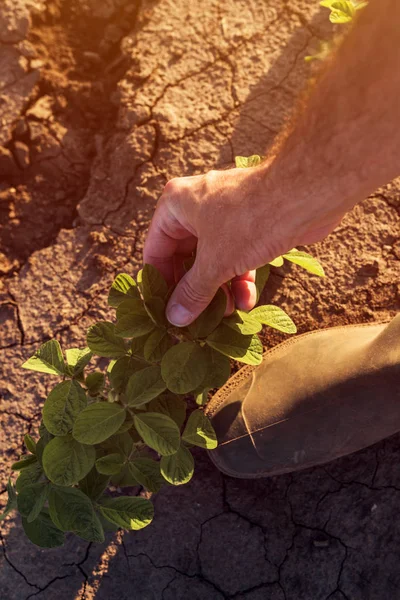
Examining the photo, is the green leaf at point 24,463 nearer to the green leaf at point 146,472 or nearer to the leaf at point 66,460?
the leaf at point 66,460

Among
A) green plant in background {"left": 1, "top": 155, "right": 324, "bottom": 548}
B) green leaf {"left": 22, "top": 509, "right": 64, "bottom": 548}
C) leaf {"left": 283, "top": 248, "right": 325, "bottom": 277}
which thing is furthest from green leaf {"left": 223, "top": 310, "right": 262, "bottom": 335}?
green leaf {"left": 22, "top": 509, "right": 64, "bottom": 548}

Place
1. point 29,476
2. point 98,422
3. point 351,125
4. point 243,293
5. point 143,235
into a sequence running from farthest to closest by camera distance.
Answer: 1. point 143,235
2. point 243,293
3. point 29,476
4. point 98,422
5. point 351,125

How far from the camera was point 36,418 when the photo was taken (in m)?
2.08

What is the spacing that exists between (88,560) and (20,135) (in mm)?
1728

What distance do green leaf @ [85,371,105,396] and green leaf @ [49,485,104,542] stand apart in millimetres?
259

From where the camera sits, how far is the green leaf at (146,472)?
4.85ft

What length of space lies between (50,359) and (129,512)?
0.46 metres

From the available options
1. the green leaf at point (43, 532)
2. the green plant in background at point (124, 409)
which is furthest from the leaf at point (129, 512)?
the green leaf at point (43, 532)

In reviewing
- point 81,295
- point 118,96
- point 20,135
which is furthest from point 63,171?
point 81,295

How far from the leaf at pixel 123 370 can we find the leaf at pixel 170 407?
0.42ft

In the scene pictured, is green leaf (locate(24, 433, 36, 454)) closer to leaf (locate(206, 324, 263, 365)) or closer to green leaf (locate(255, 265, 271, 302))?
leaf (locate(206, 324, 263, 365))

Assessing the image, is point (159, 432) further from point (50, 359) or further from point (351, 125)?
point (351, 125)

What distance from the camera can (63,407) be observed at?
1321mm

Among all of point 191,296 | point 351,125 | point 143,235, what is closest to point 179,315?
point 191,296
